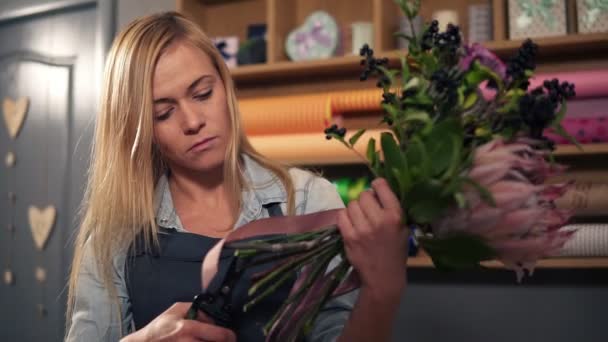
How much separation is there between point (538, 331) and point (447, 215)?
1.47 meters

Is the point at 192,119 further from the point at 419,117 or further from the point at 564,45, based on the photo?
the point at 564,45

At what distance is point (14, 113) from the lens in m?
2.74

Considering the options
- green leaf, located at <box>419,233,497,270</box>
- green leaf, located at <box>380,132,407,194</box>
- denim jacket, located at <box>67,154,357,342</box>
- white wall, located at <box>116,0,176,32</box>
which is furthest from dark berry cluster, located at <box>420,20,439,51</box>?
white wall, located at <box>116,0,176,32</box>

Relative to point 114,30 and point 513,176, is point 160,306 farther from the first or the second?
point 114,30

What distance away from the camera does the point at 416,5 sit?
2.31ft

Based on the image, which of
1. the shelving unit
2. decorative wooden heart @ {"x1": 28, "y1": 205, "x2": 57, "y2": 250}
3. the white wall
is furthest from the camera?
decorative wooden heart @ {"x1": 28, "y1": 205, "x2": 57, "y2": 250}

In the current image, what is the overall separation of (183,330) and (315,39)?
1.40 meters

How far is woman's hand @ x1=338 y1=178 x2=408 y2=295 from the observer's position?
69cm

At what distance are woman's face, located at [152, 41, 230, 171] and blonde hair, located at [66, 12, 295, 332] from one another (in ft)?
0.07

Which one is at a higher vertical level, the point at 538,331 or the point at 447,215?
the point at 447,215

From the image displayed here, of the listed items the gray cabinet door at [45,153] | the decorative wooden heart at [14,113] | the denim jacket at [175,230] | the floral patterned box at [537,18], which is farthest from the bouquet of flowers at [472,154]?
the decorative wooden heart at [14,113]

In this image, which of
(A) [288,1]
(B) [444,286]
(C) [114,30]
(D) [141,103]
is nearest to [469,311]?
(B) [444,286]

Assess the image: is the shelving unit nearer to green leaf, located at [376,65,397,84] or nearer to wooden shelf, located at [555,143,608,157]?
wooden shelf, located at [555,143,608,157]

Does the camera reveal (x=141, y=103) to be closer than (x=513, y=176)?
No
